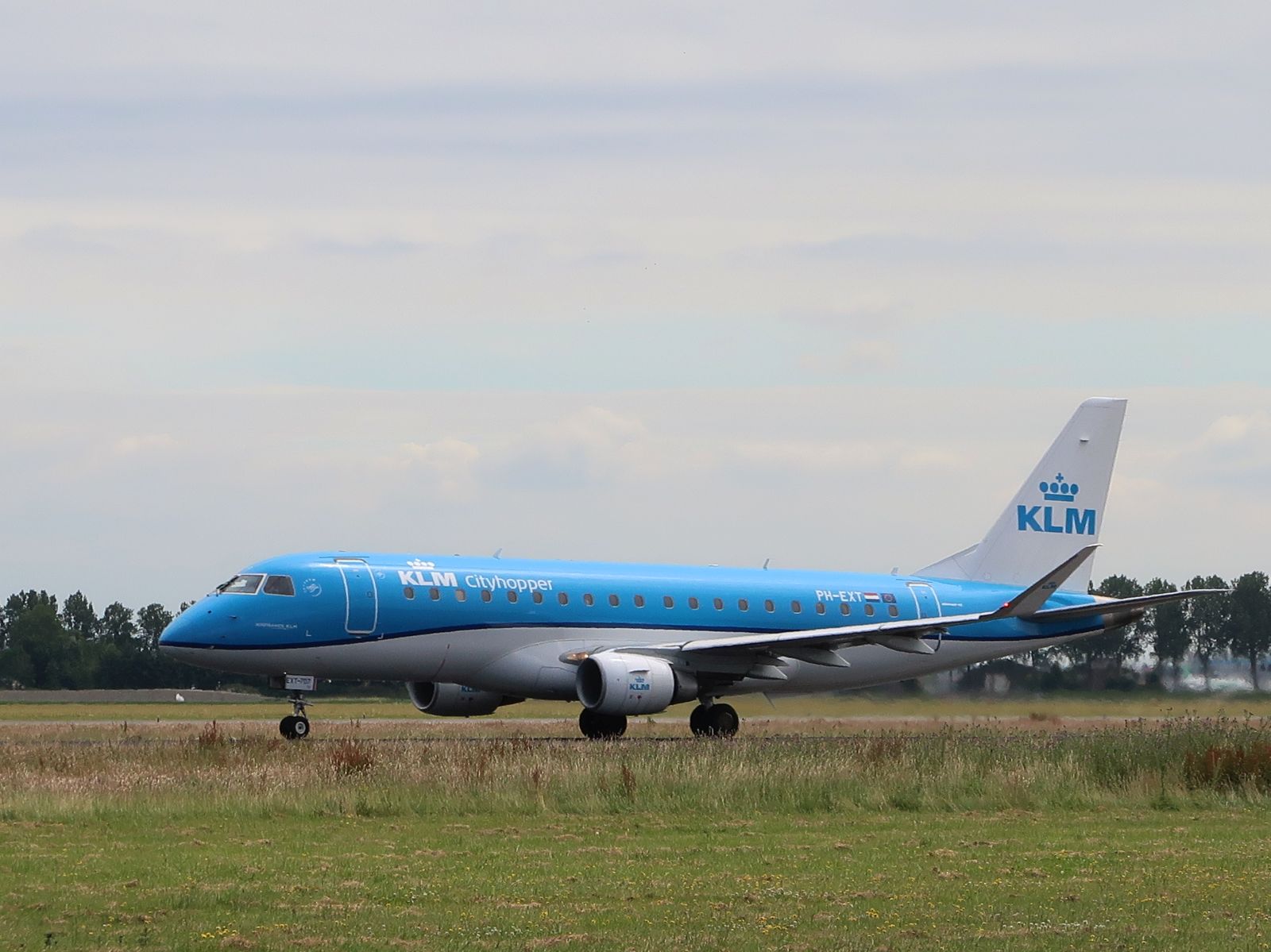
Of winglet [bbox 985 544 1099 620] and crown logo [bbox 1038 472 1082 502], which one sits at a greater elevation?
crown logo [bbox 1038 472 1082 502]

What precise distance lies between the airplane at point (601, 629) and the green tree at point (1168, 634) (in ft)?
11.0

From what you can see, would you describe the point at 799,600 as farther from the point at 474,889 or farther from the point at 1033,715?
the point at 474,889

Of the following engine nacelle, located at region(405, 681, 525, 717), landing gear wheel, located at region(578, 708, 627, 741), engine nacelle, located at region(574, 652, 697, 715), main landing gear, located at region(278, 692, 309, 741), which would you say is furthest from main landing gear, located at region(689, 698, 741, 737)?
main landing gear, located at region(278, 692, 309, 741)

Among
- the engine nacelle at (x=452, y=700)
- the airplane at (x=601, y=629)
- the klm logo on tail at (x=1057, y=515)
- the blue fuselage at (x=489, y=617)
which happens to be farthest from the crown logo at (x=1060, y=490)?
the engine nacelle at (x=452, y=700)

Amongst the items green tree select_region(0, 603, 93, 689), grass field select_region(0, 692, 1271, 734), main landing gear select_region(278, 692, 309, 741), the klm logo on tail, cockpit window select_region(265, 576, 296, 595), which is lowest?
grass field select_region(0, 692, 1271, 734)

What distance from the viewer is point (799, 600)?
39.7 metres

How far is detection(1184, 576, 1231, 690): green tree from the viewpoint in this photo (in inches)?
1759

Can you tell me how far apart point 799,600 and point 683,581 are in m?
2.94

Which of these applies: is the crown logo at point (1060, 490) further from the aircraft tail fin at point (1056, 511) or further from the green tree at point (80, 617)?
the green tree at point (80, 617)

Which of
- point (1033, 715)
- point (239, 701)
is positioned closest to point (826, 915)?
point (1033, 715)

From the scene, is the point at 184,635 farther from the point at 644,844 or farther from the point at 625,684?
the point at 644,844

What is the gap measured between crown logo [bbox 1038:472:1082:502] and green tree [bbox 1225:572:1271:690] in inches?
181

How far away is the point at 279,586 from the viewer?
33.9m

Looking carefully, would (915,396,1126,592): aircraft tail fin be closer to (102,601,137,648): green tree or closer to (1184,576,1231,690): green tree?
(1184,576,1231,690): green tree
